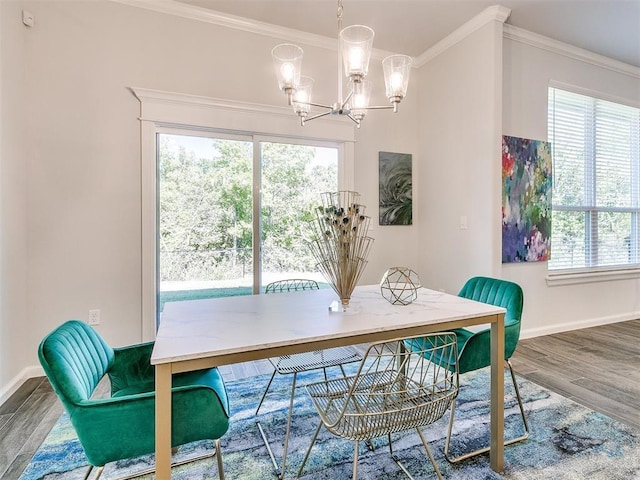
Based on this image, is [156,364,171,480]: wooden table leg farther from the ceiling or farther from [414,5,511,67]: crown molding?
[414,5,511,67]: crown molding

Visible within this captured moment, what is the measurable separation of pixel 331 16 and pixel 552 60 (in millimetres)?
2366

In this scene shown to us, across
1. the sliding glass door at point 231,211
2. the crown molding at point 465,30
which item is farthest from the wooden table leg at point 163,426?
the crown molding at point 465,30

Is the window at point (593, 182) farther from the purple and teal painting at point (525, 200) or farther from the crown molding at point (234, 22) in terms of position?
the crown molding at point (234, 22)

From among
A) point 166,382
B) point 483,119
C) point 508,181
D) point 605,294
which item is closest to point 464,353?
point 166,382

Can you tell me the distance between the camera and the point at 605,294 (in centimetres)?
385

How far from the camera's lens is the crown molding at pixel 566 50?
3244mm

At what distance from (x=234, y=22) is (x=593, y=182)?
4.11 m

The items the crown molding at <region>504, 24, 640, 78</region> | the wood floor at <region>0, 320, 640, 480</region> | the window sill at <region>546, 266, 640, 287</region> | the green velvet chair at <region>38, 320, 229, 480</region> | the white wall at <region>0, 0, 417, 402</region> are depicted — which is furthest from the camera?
the window sill at <region>546, 266, 640, 287</region>

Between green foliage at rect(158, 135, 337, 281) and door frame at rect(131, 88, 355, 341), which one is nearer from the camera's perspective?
door frame at rect(131, 88, 355, 341)

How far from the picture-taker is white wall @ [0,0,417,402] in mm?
2363

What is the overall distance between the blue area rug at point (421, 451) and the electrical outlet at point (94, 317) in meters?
0.83

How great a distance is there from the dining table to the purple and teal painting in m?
1.73

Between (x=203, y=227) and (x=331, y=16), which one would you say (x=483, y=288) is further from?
(x=331, y=16)

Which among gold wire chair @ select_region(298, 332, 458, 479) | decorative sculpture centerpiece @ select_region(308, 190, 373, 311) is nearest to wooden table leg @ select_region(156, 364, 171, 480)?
gold wire chair @ select_region(298, 332, 458, 479)
